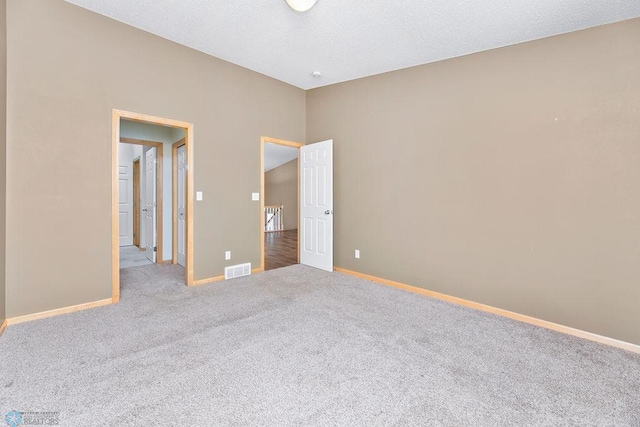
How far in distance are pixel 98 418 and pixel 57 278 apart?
75.7 inches

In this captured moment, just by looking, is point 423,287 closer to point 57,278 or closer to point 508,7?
point 508,7

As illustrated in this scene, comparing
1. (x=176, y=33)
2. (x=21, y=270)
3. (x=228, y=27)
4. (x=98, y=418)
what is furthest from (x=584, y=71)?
(x=21, y=270)

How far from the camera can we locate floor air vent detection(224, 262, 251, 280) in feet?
12.9

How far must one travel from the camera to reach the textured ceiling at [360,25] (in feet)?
7.81

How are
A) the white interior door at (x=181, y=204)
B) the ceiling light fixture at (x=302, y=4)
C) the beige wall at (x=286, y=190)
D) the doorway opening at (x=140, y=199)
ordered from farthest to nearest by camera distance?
1. the beige wall at (x=286, y=190)
2. the doorway opening at (x=140, y=199)
3. the white interior door at (x=181, y=204)
4. the ceiling light fixture at (x=302, y=4)

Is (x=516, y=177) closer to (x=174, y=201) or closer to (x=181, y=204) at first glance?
(x=181, y=204)

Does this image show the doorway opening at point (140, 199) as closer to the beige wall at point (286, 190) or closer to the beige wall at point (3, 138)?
the beige wall at point (3, 138)

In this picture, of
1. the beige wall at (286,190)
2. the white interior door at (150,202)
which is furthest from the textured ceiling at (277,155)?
the white interior door at (150,202)

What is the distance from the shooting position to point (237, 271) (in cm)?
403

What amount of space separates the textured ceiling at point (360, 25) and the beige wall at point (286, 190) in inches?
272

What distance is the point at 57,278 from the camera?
272cm

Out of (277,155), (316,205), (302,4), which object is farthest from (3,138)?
(277,155)

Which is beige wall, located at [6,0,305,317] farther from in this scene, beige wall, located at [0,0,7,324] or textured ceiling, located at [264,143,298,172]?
textured ceiling, located at [264,143,298,172]

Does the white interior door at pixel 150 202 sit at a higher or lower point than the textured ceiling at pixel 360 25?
lower
